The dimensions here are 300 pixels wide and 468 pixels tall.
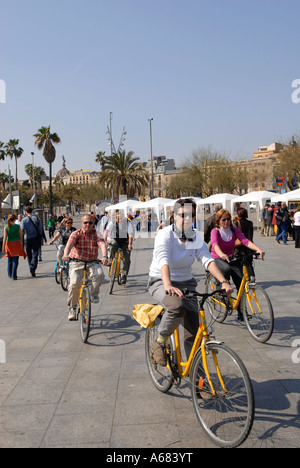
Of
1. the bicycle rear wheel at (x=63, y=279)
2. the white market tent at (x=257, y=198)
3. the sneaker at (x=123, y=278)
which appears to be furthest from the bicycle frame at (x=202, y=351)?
the white market tent at (x=257, y=198)

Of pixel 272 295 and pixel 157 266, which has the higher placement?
pixel 157 266

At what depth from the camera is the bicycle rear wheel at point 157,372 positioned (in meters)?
4.19

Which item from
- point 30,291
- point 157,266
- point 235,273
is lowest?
point 30,291

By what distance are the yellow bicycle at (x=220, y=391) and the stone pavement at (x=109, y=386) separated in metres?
0.15

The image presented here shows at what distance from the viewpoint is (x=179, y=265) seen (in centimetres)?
411

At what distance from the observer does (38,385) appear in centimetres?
457

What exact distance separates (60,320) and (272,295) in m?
3.87

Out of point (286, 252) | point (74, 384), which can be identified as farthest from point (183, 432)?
point (286, 252)

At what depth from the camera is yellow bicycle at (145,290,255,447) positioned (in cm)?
307

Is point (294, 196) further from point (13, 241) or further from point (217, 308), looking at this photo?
point (217, 308)

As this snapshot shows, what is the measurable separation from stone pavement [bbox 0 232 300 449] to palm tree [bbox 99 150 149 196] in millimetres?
44351

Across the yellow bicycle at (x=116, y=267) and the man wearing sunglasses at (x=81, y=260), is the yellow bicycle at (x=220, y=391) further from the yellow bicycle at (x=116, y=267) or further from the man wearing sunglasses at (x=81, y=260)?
the yellow bicycle at (x=116, y=267)

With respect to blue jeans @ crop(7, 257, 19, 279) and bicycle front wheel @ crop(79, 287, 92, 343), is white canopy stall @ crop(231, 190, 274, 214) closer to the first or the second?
blue jeans @ crop(7, 257, 19, 279)

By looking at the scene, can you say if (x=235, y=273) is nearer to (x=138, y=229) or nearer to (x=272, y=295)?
(x=272, y=295)
